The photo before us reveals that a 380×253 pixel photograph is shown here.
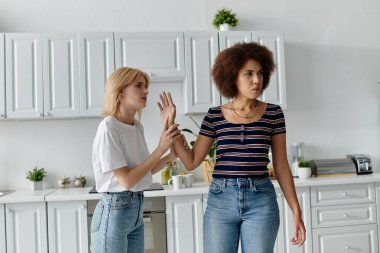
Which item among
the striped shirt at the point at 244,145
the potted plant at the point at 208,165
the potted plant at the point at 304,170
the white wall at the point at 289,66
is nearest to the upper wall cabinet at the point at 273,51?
the white wall at the point at 289,66

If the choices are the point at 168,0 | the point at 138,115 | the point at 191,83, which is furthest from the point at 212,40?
the point at 138,115

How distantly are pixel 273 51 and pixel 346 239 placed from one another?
5.42 ft

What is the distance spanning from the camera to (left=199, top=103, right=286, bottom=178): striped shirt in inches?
58.8

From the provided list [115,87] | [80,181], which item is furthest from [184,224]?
[115,87]

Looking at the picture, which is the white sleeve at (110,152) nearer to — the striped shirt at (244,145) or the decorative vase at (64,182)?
the striped shirt at (244,145)

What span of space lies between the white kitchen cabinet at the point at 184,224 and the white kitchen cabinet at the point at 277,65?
Result: 3.57 ft

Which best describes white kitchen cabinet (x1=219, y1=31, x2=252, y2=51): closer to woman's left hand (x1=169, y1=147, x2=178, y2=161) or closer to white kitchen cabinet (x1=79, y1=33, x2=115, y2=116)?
white kitchen cabinet (x1=79, y1=33, x2=115, y2=116)

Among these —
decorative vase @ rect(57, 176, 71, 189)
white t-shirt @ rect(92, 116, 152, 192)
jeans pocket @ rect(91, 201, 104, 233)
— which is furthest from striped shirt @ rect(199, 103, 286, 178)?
decorative vase @ rect(57, 176, 71, 189)

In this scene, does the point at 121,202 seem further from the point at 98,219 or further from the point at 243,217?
the point at 243,217

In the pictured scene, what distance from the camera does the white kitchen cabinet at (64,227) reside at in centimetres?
272

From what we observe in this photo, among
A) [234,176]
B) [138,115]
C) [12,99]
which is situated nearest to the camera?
[234,176]

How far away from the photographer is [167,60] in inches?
120

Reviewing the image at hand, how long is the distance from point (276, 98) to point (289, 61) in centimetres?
59

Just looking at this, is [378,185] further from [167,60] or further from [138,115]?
[138,115]
